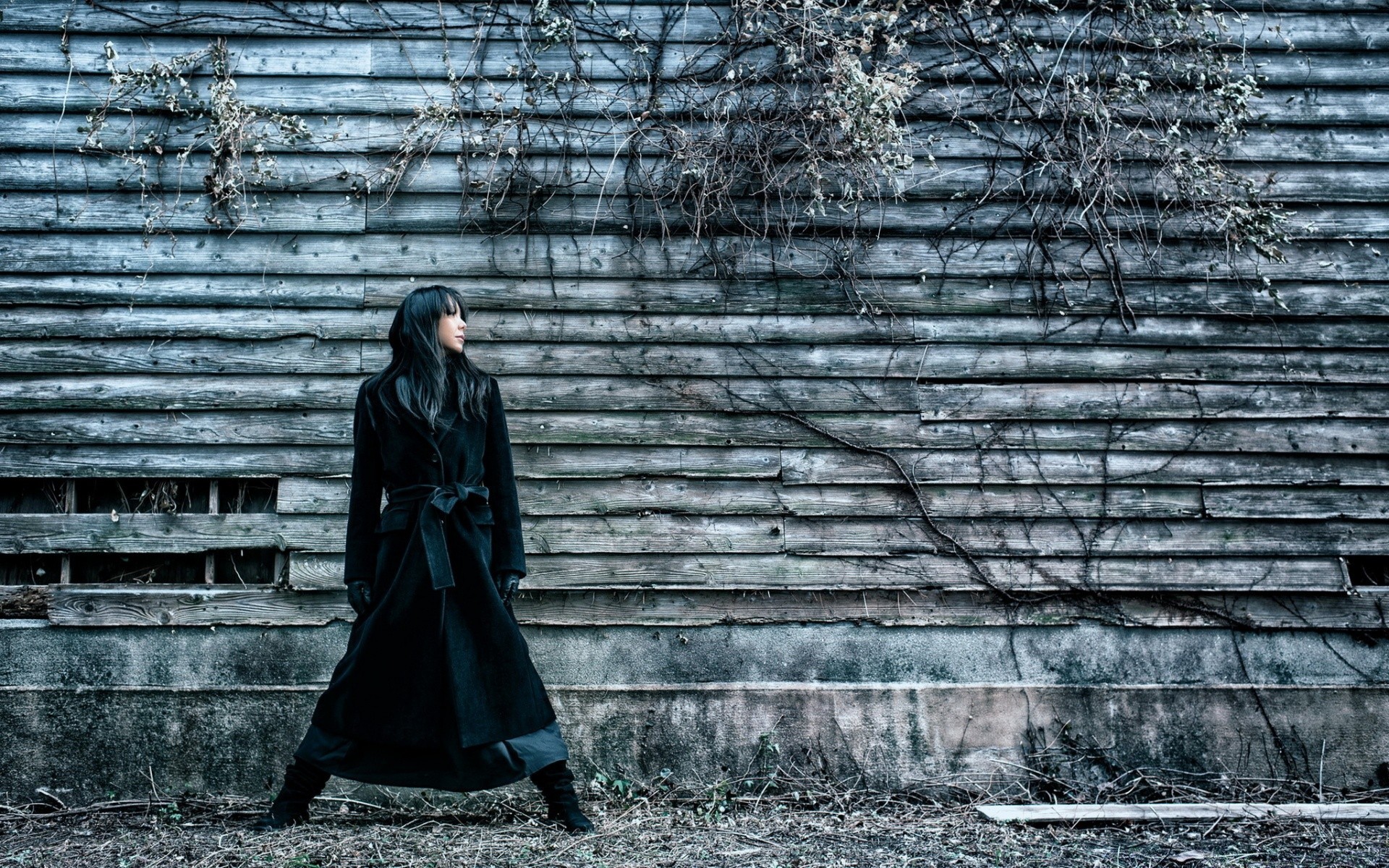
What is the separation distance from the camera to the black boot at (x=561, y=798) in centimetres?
323

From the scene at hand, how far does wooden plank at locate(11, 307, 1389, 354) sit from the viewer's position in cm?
400

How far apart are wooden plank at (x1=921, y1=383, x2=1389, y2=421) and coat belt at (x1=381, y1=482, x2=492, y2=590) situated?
6.68 ft

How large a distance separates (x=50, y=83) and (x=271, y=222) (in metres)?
1.16

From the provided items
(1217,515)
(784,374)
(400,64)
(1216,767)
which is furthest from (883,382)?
(400,64)

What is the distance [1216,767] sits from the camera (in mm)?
3947

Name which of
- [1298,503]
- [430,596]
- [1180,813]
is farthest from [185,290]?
[1298,503]

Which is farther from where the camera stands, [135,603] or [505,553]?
[135,603]

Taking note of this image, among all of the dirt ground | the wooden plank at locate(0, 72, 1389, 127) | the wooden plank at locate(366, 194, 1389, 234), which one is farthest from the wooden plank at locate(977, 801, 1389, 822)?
the wooden plank at locate(0, 72, 1389, 127)

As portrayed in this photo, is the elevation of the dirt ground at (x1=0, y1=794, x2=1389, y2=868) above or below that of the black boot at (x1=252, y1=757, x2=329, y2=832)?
below

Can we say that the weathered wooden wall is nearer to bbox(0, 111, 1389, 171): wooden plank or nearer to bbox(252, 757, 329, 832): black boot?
bbox(0, 111, 1389, 171): wooden plank

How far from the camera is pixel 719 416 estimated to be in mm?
4055

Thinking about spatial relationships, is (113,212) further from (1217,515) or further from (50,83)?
(1217,515)

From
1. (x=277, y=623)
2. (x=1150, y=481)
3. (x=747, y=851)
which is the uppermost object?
(x=1150, y=481)

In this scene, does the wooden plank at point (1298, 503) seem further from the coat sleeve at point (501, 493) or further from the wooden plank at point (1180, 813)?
the coat sleeve at point (501, 493)
